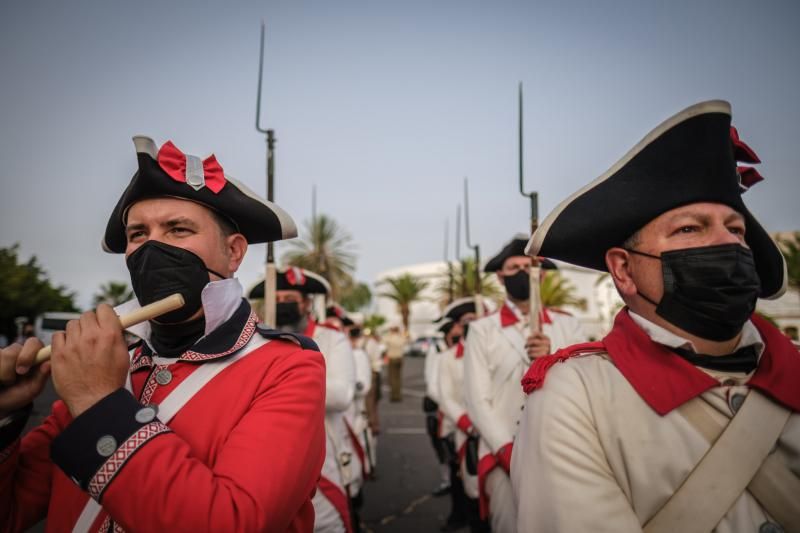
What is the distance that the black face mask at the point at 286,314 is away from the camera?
4.82m

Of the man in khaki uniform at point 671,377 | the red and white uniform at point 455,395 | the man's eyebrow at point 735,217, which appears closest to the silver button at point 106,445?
the man in khaki uniform at point 671,377

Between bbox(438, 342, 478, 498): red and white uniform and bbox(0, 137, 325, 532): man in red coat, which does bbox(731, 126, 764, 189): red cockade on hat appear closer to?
bbox(0, 137, 325, 532): man in red coat

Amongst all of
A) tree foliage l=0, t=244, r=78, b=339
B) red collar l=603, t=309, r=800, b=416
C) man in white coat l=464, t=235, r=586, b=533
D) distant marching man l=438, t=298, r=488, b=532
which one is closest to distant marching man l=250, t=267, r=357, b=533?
man in white coat l=464, t=235, r=586, b=533

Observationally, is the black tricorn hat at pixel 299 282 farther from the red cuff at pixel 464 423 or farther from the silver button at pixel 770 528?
the silver button at pixel 770 528

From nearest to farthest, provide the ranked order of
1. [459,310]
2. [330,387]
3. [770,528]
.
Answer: [770,528] < [330,387] < [459,310]

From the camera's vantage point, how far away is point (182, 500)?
123 cm

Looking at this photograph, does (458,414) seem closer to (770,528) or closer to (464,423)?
(464,423)

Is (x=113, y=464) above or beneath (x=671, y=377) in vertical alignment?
beneath

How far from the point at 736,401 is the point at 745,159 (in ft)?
2.90

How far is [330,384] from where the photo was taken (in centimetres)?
404

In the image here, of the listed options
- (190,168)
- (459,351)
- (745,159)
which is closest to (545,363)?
(745,159)

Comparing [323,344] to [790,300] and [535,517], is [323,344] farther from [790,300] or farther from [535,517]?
[790,300]

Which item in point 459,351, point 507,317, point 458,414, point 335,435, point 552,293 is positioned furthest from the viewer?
point 552,293

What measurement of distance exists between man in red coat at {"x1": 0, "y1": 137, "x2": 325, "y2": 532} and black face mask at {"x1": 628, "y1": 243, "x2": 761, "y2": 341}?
4.11 feet
